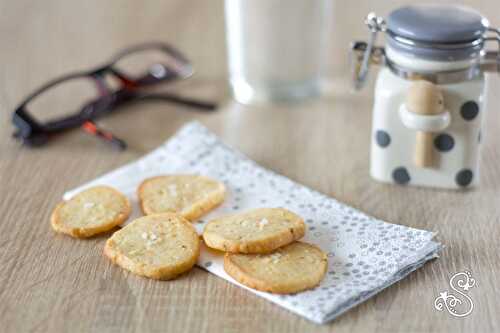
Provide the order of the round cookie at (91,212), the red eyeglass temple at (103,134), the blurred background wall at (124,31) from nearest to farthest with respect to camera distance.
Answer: the round cookie at (91,212) < the red eyeglass temple at (103,134) < the blurred background wall at (124,31)

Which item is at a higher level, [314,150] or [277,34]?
[277,34]

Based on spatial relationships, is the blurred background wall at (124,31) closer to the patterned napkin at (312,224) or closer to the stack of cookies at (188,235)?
the patterned napkin at (312,224)

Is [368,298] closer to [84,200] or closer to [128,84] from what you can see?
[84,200]

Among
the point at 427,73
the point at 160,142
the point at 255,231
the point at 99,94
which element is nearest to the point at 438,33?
the point at 427,73

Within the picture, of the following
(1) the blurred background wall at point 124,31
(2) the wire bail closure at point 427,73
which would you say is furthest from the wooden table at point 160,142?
(2) the wire bail closure at point 427,73

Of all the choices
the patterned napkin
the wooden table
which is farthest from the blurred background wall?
the patterned napkin

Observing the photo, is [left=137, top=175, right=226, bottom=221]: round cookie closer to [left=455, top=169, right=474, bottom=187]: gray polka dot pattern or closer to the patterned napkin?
the patterned napkin

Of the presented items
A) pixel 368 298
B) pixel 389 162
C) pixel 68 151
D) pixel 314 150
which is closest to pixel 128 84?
pixel 68 151
